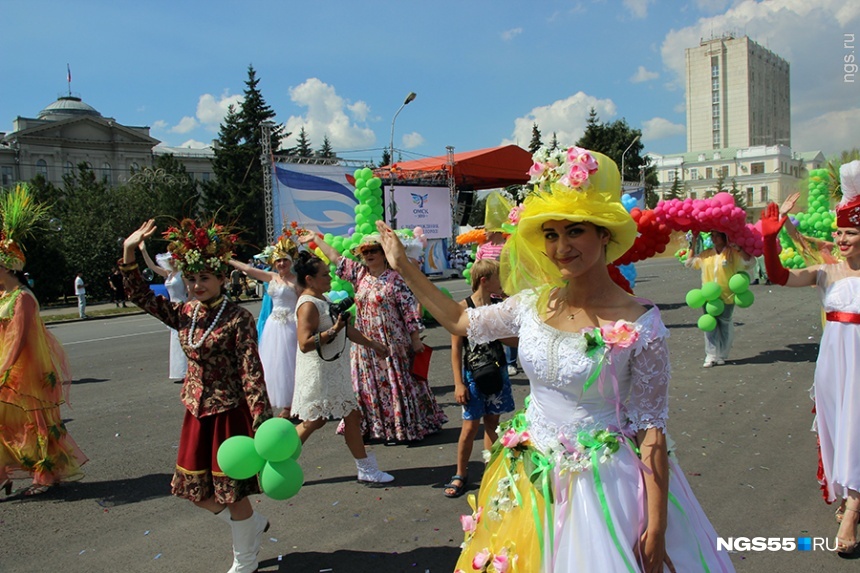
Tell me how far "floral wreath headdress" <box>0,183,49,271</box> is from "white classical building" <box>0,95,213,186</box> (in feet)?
204

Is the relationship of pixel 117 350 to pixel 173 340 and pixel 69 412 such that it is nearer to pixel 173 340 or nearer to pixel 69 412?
pixel 173 340

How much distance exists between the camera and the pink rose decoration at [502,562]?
228 cm

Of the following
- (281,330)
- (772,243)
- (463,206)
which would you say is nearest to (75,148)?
(463,206)

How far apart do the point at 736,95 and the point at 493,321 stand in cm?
9930

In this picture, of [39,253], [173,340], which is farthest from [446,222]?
[173,340]

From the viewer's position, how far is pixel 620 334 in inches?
86.7

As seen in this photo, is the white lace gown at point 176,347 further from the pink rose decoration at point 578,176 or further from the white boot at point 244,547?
the pink rose decoration at point 578,176

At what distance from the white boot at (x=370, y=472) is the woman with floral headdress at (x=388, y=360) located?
40.0 inches

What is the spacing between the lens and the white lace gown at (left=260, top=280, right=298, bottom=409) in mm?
7191

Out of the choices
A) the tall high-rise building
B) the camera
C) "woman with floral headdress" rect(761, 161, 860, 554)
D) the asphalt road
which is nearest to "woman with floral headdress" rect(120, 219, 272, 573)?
the asphalt road

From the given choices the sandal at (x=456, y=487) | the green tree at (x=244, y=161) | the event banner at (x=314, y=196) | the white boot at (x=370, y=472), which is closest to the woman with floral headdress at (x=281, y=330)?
the white boot at (x=370, y=472)

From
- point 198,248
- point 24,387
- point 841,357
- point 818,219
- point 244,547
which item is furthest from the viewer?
point 818,219

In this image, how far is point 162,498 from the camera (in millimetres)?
5070

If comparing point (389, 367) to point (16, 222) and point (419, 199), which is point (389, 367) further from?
point (419, 199)
